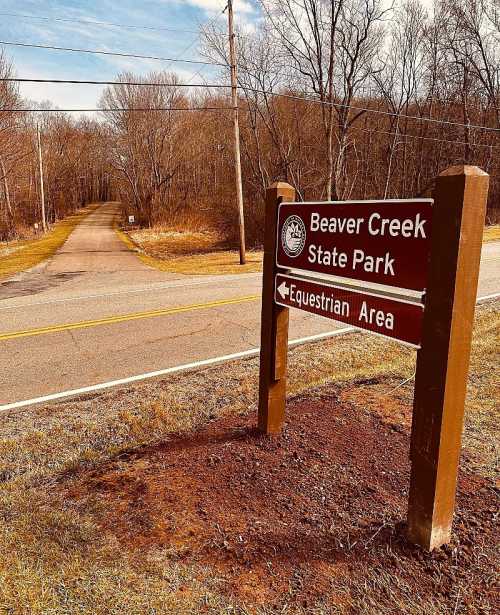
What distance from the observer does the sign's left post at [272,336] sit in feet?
11.2

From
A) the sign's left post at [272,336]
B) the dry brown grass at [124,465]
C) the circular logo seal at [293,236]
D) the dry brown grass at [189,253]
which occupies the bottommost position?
the dry brown grass at [189,253]

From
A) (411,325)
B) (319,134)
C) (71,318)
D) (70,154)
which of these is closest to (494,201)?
(319,134)

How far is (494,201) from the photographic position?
3966 centimetres

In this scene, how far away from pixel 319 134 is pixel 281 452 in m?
28.5

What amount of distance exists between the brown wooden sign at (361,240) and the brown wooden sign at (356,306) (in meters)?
0.10

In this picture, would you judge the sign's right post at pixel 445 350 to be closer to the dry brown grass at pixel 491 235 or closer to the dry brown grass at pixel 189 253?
the dry brown grass at pixel 189 253

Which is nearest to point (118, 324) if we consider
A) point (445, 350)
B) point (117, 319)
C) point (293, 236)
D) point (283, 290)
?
point (117, 319)

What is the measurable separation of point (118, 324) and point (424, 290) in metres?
6.56

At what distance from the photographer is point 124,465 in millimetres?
3330

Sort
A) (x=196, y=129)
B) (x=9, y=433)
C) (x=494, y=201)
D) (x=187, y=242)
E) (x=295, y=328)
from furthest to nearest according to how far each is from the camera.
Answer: (x=196, y=129) → (x=494, y=201) → (x=187, y=242) → (x=295, y=328) → (x=9, y=433)

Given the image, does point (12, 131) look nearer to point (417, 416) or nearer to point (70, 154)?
point (417, 416)

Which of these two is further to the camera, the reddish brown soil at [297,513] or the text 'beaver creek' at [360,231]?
the text 'beaver creek' at [360,231]

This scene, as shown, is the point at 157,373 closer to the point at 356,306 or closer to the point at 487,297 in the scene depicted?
the point at 356,306

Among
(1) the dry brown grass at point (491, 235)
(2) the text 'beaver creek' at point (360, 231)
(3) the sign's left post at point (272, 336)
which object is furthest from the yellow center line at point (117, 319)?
(1) the dry brown grass at point (491, 235)
